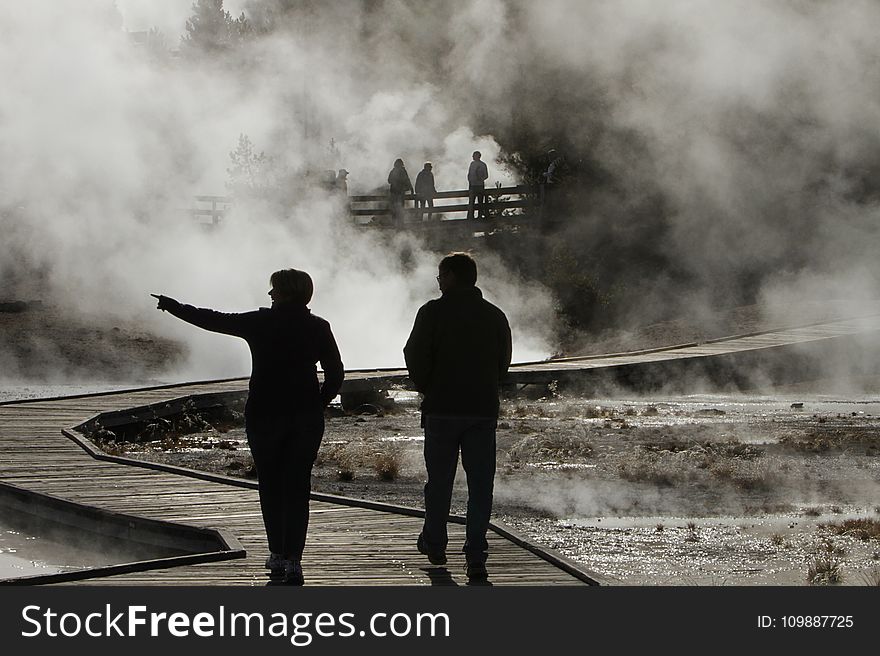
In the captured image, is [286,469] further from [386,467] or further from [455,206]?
[455,206]

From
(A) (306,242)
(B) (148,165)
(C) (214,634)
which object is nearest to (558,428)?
(C) (214,634)

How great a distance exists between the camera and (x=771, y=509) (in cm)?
1004

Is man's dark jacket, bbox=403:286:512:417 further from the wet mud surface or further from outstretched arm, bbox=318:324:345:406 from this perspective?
the wet mud surface

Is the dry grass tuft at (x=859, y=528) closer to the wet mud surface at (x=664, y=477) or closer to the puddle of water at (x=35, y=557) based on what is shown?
the wet mud surface at (x=664, y=477)

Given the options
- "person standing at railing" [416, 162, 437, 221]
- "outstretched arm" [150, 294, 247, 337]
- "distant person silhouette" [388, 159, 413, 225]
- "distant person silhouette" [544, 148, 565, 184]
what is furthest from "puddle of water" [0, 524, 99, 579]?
"distant person silhouette" [544, 148, 565, 184]

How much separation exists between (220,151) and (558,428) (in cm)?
2132

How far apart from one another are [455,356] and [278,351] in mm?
817

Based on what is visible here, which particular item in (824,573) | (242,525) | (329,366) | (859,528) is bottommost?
(824,573)

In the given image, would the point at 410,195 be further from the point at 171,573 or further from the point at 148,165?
the point at 171,573

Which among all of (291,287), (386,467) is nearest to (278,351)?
(291,287)

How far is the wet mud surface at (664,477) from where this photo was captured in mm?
8367

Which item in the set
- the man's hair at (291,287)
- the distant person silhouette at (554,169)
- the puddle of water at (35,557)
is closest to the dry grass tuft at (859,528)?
the man's hair at (291,287)

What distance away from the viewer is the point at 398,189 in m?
30.8

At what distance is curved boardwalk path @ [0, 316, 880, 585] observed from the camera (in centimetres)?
708
